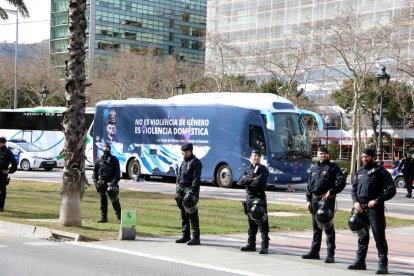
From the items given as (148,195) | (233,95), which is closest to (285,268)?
(148,195)

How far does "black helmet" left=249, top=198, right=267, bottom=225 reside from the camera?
11.6 meters

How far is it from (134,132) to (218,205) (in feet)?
44.1

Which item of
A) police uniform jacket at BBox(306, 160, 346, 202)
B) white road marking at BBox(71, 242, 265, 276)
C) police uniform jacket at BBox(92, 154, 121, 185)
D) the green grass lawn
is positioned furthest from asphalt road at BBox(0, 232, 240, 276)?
police uniform jacket at BBox(92, 154, 121, 185)

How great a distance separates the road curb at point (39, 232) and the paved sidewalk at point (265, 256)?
0.71 metres

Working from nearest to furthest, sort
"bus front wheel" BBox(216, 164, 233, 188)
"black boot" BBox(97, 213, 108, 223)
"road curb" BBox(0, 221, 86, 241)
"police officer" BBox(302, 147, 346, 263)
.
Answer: "police officer" BBox(302, 147, 346, 263), "road curb" BBox(0, 221, 86, 241), "black boot" BBox(97, 213, 108, 223), "bus front wheel" BBox(216, 164, 233, 188)

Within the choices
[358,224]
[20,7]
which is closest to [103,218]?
→ [358,224]

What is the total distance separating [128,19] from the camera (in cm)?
11188

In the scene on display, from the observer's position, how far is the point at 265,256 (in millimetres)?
11508

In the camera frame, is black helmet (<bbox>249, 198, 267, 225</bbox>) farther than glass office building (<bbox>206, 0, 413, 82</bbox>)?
No

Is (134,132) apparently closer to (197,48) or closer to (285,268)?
(285,268)

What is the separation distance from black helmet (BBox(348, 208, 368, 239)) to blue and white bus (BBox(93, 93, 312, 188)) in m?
17.2

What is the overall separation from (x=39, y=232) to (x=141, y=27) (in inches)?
4043

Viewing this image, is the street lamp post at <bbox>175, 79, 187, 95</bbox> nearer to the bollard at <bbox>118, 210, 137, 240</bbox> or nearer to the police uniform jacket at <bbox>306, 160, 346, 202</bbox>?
the bollard at <bbox>118, 210, 137, 240</bbox>

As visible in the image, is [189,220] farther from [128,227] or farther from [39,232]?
[39,232]
